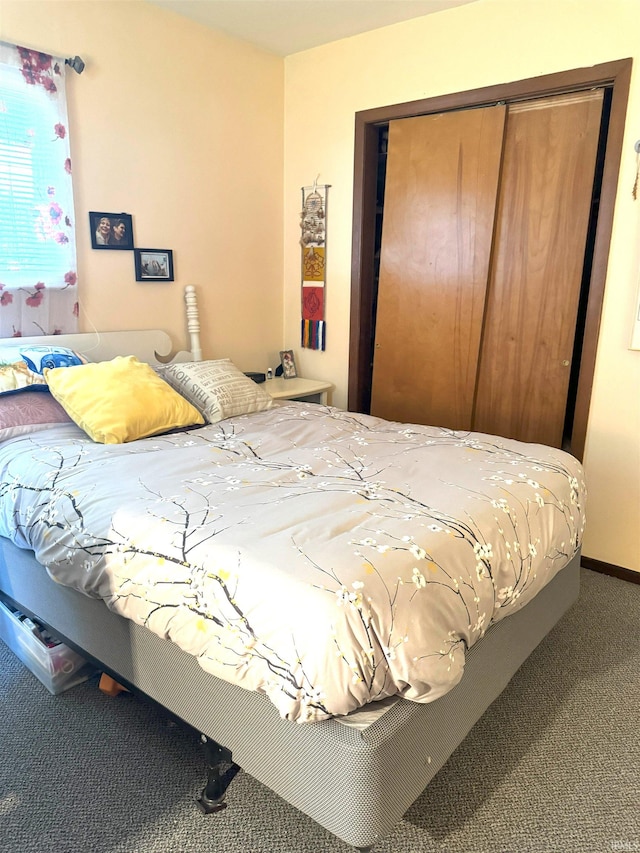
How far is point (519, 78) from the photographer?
2.74m

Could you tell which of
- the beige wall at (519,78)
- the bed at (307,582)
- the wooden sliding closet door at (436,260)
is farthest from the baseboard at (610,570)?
the wooden sliding closet door at (436,260)

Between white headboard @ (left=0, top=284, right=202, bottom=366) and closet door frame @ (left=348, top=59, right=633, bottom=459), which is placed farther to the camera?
white headboard @ (left=0, top=284, right=202, bottom=366)

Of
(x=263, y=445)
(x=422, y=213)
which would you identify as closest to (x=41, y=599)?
(x=263, y=445)

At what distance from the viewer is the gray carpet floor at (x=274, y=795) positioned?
57.4 inches

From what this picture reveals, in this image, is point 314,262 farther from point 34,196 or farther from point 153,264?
point 34,196

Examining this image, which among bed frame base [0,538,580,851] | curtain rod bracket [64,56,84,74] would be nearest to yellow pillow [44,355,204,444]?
bed frame base [0,538,580,851]

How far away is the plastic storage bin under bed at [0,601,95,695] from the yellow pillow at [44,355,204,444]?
707mm

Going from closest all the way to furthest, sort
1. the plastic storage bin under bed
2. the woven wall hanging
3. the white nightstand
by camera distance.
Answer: the plastic storage bin under bed < the white nightstand < the woven wall hanging

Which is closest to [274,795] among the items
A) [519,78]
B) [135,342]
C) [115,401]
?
[115,401]

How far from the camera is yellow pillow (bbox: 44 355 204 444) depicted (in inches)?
89.4

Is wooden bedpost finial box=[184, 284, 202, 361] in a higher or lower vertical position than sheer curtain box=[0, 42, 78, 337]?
lower

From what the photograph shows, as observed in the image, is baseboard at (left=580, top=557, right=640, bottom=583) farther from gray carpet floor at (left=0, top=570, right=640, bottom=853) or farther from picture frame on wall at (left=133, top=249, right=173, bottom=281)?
picture frame on wall at (left=133, top=249, right=173, bottom=281)

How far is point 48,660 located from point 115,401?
37.2 inches

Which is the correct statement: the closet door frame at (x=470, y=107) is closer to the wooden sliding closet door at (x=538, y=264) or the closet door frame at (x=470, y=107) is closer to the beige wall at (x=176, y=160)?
the wooden sliding closet door at (x=538, y=264)
